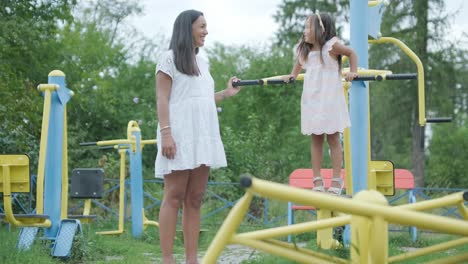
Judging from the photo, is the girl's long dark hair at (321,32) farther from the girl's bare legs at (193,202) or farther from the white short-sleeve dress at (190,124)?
the girl's bare legs at (193,202)

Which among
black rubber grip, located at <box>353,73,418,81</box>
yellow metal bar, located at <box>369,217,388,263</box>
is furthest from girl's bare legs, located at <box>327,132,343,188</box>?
yellow metal bar, located at <box>369,217,388,263</box>

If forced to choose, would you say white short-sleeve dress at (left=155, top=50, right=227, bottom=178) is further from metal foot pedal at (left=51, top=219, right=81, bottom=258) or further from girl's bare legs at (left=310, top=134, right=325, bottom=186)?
metal foot pedal at (left=51, top=219, right=81, bottom=258)

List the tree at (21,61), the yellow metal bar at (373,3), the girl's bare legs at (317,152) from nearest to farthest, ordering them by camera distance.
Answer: the girl's bare legs at (317,152) < the yellow metal bar at (373,3) < the tree at (21,61)

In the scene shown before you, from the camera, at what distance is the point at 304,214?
442 inches

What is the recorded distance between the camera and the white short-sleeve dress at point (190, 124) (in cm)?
398

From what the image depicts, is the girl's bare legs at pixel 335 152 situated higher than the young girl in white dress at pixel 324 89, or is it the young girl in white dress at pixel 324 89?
the young girl in white dress at pixel 324 89

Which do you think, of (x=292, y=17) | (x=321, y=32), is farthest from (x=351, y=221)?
(x=292, y=17)

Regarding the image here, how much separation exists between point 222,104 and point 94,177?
8.77 m

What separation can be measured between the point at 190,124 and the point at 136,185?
15.0ft

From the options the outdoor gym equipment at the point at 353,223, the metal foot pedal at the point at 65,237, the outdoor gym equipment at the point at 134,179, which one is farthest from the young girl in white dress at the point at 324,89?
the outdoor gym equipment at the point at 134,179

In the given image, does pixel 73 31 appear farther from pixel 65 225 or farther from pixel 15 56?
pixel 65 225

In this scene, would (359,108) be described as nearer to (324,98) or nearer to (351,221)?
(324,98)

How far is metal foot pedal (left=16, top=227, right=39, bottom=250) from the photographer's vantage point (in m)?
5.39

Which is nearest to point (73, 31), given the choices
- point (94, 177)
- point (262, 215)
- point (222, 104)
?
point (222, 104)
